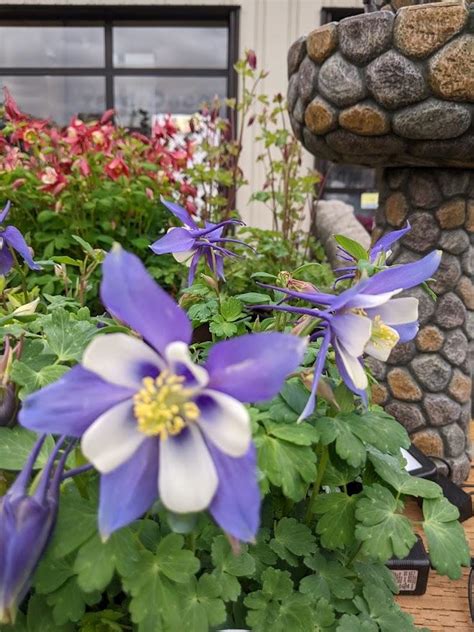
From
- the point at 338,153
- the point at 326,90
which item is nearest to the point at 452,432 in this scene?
the point at 338,153

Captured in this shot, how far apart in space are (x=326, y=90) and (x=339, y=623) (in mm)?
906

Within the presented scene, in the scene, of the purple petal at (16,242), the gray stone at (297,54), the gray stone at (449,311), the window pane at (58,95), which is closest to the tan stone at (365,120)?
the gray stone at (297,54)

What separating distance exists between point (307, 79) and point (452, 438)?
2.87 feet

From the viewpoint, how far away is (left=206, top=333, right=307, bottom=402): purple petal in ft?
0.96

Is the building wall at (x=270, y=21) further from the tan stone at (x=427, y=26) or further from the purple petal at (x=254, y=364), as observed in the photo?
the purple petal at (x=254, y=364)

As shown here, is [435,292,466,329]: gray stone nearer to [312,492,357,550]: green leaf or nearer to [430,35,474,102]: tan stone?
[430,35,474,102]: tan stone

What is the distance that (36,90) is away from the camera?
356 centimetres

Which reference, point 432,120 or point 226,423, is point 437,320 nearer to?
point 432,120

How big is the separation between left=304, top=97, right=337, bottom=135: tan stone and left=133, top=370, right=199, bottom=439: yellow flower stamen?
90 centimetres

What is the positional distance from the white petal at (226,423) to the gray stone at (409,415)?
3.75 feet

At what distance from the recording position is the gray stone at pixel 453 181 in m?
1.25

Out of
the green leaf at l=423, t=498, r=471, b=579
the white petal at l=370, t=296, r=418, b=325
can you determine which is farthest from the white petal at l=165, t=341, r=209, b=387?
the green leaf at l=423, t=498, r=471, b=579

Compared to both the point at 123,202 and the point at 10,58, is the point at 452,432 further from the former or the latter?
the point at 10,58

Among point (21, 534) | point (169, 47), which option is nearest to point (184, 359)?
point (21, 534)
